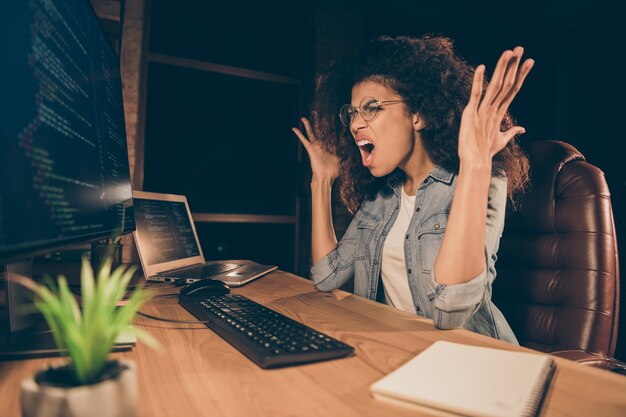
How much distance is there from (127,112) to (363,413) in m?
2.53

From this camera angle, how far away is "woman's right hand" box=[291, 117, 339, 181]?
5.59 feet

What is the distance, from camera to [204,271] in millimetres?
1527

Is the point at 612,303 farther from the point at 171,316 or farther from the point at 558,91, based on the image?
the point at 558,91

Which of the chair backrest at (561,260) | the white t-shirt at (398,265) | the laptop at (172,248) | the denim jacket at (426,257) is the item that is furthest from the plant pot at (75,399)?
the chair backrest at (561,260)

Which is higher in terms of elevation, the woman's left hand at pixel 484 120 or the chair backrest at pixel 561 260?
the woman's left hand at pixel 484 120

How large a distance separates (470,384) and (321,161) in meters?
1.31

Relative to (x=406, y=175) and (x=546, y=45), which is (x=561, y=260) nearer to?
(x=406, y=175)

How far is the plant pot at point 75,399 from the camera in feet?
1.01

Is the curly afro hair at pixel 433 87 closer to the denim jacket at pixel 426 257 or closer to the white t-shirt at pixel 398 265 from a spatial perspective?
the denim jacket at pixel 426 257

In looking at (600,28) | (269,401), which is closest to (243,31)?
(600,28)

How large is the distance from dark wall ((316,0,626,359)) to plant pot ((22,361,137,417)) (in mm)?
2641

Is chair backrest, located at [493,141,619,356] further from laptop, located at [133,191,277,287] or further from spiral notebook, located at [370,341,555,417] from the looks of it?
laptop, located at [133,191,277,287]

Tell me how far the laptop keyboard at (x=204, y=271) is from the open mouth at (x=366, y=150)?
70cm

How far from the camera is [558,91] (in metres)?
3.15
